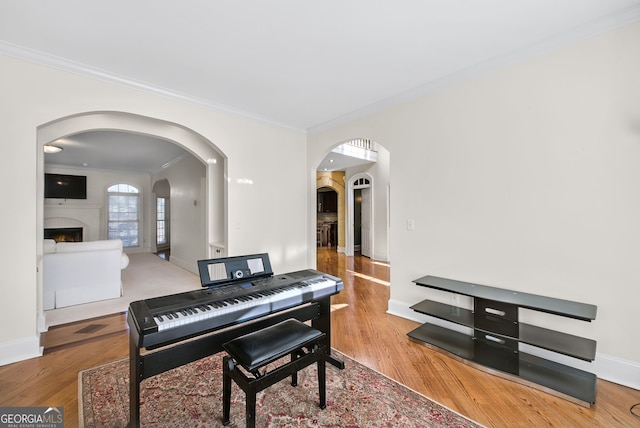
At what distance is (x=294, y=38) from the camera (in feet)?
7.22

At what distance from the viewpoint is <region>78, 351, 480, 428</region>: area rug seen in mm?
1607

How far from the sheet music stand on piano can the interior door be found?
545 cm

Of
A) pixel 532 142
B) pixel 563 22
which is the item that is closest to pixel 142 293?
pixel 532 142

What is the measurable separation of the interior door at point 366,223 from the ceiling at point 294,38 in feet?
15.5

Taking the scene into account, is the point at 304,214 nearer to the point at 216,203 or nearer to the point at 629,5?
the point at 216,203

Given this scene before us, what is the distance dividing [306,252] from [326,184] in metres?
4.12

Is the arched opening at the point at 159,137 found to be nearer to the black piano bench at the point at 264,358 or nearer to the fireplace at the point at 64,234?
the black piano bench at the point at 264,358

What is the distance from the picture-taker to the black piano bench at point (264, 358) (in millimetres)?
1382

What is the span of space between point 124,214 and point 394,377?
9643 mm

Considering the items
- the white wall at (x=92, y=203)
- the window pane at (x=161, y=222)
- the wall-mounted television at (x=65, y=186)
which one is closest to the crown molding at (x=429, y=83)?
the wall-mounted television at (x=65, y=186)

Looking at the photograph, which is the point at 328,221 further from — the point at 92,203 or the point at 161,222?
the point at 92,203

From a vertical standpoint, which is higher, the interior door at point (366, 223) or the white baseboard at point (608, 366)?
the interior door at point (366, 223)

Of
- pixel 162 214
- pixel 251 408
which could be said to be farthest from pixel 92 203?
pixel 251 408

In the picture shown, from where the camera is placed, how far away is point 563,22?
2021 mm
